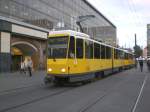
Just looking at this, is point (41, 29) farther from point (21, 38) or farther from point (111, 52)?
point (111, 52)

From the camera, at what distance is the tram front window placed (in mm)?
17797

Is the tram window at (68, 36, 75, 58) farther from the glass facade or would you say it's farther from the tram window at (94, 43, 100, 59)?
the tram window at (94, 43, 100, 59)

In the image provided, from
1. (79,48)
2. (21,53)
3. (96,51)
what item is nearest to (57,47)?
(79,48)

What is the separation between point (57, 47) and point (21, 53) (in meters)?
20.4

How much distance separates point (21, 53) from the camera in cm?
3778

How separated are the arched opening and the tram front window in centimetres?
1635

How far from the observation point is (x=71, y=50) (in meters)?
17.9

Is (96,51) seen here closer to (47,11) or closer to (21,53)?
(21,53)

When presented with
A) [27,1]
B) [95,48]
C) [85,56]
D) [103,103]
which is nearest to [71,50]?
[85,56]

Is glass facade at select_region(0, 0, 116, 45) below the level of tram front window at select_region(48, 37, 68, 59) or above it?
above

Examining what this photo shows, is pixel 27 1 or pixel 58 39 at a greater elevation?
pixel 27 1

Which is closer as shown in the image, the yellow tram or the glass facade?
the yellow tram

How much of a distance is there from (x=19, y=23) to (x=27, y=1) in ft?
15.2

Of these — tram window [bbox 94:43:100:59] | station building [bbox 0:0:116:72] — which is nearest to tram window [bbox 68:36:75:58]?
tram window [bbox 94:43:100:59]
